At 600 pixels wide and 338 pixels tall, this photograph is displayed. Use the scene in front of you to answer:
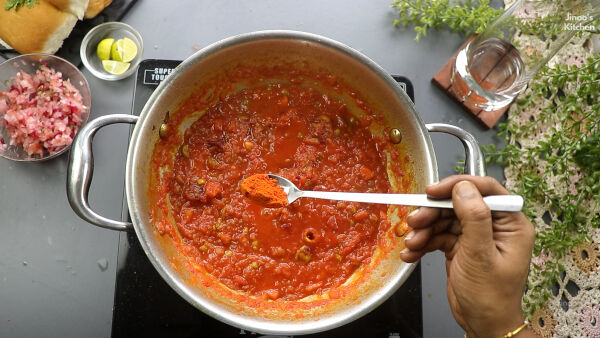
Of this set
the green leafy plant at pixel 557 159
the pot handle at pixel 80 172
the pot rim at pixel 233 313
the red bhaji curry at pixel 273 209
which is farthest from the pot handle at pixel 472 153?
the pot handle at pixel 80 172

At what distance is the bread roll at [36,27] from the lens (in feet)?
7.82

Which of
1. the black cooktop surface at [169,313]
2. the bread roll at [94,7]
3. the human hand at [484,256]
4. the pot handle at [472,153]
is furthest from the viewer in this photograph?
the bread roll at [94,7]

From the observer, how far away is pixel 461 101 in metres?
2.65

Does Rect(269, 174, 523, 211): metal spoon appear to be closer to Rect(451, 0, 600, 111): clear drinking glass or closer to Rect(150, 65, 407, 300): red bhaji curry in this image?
Rect(150, 65, 407, 300): red bhaji curry

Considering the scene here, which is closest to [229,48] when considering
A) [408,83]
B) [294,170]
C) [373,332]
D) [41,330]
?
[294,170]

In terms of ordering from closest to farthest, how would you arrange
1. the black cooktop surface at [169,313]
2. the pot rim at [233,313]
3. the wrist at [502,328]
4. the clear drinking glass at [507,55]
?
the wrist at [502,328]
the pot rim at [233,313]
the black cooktop surface at [169,313]
the clear drinking glass at [507,55]

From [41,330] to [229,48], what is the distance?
1807mm

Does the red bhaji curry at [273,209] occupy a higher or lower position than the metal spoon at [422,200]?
lower

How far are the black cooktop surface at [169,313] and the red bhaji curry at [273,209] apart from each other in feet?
0.73

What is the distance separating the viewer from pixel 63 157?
2.58 meters

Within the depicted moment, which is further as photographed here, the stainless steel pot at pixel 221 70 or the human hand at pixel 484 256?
the stainless steel pot at pixel 221 70

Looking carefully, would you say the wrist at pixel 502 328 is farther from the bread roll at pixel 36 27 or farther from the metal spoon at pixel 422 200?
the bread roll at pixel 36 27

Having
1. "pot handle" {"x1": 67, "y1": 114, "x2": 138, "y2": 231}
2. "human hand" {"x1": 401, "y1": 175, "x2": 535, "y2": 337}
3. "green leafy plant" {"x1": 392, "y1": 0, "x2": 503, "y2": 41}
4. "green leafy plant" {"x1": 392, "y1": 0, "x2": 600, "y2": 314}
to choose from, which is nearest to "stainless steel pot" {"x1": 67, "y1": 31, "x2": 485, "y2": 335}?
"pot handle" {"x1": 67, "y1": 114, "x2": 138, "y2": 231}

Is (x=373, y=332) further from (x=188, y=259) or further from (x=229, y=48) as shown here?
(x=229, y=48)
